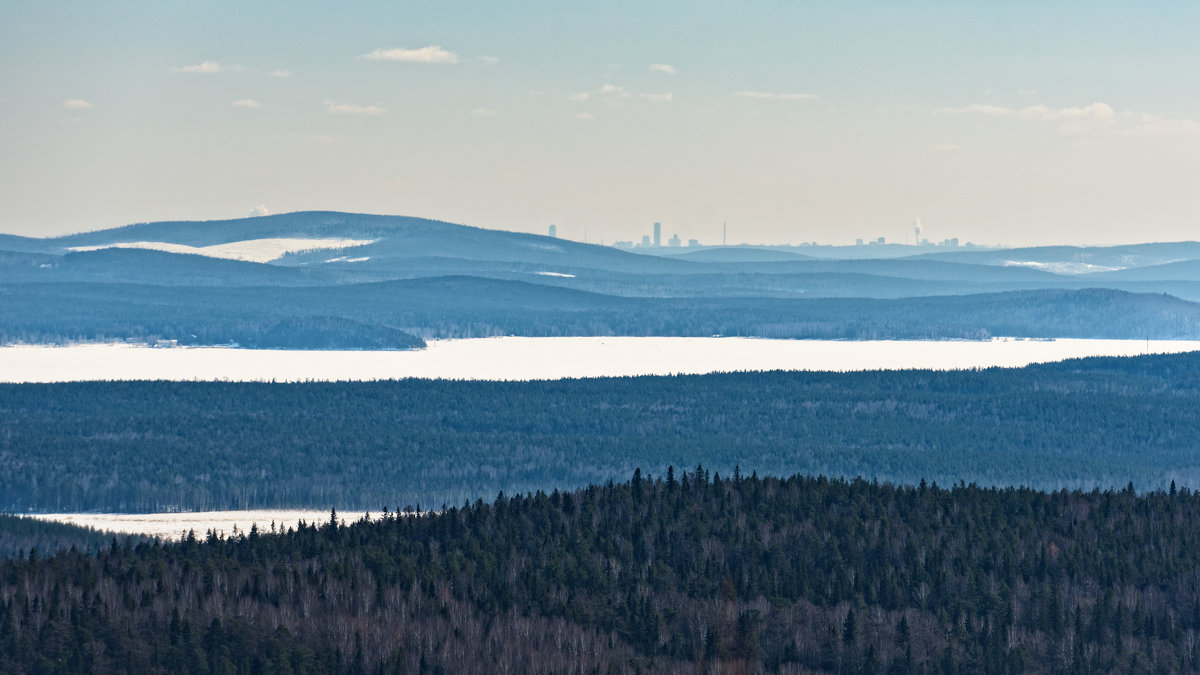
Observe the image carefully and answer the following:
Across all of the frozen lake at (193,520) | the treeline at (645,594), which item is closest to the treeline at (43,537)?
the frozen lake at (193,520)

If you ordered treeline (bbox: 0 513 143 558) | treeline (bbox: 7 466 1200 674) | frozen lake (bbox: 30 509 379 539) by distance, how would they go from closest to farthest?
treeline (bbox: 7 466 1200 674) → treeline (bbox: 0 513 143 558) → frozen lake (bbox: 30 509 379 539)

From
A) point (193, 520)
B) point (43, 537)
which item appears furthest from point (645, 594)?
Result: point (193, 520)

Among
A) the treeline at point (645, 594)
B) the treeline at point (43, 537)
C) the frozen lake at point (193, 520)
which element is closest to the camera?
the treeline at point (645, 594)

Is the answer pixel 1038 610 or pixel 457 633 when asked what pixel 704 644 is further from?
pixel 1038 610

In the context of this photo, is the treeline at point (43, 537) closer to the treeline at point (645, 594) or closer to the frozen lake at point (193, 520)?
the frozen lake at point (193, 520)

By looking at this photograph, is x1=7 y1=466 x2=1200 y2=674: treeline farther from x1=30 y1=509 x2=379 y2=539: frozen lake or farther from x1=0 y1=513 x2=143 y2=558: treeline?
x1=30 y1=509 x2=379 y2=539: frozen lake

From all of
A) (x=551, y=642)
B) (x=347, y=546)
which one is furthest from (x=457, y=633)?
(x=347, y=546)

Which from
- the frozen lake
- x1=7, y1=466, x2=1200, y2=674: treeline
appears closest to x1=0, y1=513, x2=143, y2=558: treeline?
the frozen lake
